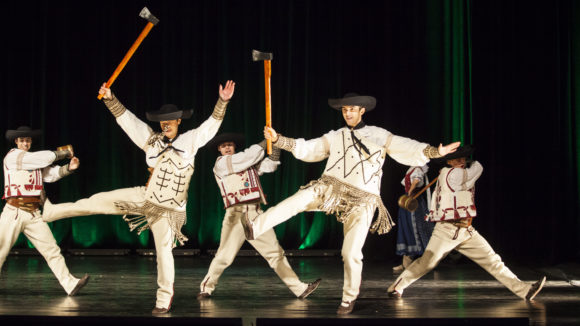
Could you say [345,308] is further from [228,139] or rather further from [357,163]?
[228,139]

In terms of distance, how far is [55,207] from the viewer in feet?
15.9

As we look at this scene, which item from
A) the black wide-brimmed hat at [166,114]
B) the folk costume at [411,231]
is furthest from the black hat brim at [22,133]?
the folk costume at [411,231]

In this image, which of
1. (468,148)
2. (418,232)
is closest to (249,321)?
(468,148)

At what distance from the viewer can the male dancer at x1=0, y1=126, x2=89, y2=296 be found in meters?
5.03

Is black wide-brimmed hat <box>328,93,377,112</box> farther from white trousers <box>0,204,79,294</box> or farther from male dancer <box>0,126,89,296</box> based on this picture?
white trousers <box>0,204,79,294</box>

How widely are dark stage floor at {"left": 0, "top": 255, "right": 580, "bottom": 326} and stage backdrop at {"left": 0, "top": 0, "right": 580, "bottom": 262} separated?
1.07 m

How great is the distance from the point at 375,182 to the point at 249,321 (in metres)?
1.17

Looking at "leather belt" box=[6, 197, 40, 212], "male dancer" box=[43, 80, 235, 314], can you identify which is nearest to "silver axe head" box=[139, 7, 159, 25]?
"male dancer" box=[43, 80, 235, 314]

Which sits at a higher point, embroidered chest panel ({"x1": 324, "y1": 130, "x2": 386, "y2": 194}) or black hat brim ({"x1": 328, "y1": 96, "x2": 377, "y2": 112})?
black hat brim ({"x1": 328, "y1": 96, "x2": 377, "y2": 112})

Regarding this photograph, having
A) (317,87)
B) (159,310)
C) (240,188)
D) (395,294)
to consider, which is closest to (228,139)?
(240,188)

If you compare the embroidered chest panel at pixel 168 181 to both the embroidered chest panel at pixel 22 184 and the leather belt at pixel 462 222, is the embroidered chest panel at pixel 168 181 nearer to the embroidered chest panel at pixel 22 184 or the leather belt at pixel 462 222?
the embroidered chest panel at pixel 22 184

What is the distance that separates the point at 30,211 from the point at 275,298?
193 centimetres

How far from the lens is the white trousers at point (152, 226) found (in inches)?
171

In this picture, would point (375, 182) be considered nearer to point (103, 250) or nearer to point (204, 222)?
point (204, 222)
